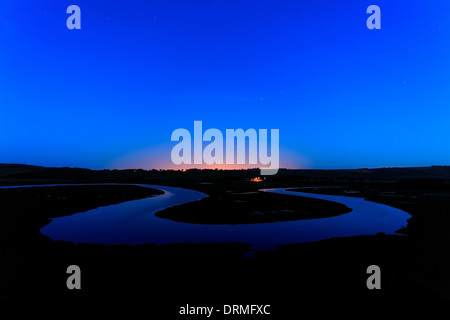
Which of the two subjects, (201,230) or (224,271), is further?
(201,230)

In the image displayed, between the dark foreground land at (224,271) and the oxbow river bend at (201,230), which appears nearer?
the dark foreground land at (224,271)

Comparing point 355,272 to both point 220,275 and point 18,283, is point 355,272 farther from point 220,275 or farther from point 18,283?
point 18,283

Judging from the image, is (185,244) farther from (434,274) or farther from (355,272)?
(434,274)

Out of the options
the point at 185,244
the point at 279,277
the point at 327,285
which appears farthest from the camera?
the point at 185,244

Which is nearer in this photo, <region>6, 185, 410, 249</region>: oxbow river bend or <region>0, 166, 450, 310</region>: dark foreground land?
<region>0, 166, 450, 310</region>: dark foreground land

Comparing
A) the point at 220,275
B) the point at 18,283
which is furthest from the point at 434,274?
the point at 18,283

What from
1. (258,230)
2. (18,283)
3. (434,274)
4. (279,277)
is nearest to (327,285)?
(279,277)

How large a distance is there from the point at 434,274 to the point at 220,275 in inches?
345

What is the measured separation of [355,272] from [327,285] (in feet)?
7.13

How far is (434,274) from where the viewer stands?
485 inches

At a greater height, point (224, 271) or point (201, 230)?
point (224, 271)
